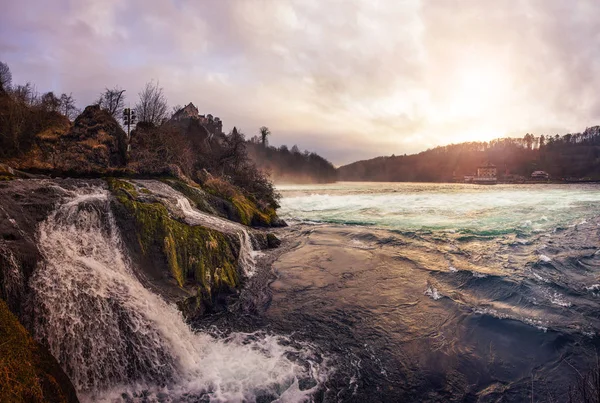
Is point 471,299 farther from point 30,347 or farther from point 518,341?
point 30,347

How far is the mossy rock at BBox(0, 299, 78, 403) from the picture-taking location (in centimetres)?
260

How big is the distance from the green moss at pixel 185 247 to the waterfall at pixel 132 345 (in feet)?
3.58

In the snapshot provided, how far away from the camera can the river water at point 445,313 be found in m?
4.85

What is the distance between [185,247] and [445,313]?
7.04 m

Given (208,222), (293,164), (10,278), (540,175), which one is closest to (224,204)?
(208,222)

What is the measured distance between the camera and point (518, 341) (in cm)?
594

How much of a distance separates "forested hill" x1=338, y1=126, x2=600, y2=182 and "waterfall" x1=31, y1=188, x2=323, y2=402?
11359 cm

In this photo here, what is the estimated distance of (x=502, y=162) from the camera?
385 ft

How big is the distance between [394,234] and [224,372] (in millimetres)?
12754

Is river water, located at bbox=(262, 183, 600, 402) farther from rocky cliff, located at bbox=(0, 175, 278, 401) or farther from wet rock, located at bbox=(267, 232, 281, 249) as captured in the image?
rocky cliff, located at bbox=(0, 175, 278, 401)

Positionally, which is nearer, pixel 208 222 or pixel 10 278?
pixel 10 278

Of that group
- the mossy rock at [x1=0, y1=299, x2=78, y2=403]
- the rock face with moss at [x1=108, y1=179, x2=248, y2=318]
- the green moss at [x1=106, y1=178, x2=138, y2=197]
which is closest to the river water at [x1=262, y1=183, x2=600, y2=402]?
the rock face with moss at [x1=108, y1=179, x2=248, y2=318]

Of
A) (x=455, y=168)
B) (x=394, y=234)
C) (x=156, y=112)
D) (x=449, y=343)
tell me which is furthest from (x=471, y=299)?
(x=455, y=168)

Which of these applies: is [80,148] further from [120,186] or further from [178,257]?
[178,257]
